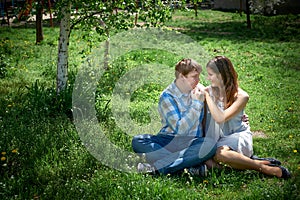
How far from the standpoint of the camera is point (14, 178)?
15.8 ft

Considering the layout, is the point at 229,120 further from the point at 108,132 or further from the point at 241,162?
the point at 108,132

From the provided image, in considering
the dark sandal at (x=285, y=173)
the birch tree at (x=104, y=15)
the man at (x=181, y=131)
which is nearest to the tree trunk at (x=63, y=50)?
the birch tree at (x=104, y=15)

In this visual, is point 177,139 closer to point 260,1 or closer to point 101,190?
point 101,190

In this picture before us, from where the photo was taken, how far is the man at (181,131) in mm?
5215

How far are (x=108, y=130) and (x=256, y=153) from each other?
1907 mm

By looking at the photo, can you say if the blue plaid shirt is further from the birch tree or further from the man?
the birch tree

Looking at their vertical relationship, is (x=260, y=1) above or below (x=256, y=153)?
above

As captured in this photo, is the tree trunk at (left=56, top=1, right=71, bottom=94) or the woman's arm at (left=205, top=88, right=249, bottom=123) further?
the tree trunk at (left=56, top=1, right=71, bottom=94)

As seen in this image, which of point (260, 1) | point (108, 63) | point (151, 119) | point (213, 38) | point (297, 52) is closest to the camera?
point (151, 119)

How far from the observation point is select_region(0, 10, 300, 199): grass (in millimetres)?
4609

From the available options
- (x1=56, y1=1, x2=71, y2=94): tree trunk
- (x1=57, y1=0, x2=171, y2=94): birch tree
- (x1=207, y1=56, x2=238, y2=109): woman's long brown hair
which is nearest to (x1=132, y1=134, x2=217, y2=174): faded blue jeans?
(x1=207, y1=56, x2=238, y2=109): woman's long brown hair

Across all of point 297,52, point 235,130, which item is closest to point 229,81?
point 235,130

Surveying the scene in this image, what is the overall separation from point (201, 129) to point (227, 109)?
44 cm

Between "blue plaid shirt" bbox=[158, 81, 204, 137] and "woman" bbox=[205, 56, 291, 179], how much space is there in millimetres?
142
